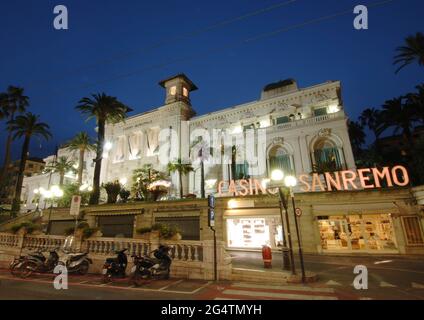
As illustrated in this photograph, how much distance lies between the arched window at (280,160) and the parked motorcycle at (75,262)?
75.1 feet

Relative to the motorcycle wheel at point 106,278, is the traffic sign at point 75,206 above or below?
above

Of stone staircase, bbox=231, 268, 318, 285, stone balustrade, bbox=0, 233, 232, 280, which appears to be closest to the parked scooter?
stone balustrade, bbox=0, 233, 232, 280

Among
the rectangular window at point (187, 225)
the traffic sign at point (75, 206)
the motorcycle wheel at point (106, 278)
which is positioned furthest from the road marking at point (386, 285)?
the rectangular window at point (187, 225)

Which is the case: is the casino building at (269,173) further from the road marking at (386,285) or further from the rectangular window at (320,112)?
the road marking at (386,285)

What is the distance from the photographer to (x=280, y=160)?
2944cm

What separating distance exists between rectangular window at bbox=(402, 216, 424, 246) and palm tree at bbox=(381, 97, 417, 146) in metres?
21.1

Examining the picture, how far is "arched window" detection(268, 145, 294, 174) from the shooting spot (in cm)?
2873

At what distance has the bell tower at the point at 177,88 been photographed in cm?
4242

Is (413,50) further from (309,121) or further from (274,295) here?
(274,295)

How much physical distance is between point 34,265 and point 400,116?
143ft

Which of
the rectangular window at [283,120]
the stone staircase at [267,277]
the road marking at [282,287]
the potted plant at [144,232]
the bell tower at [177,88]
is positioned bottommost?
the road marking at [282,287]

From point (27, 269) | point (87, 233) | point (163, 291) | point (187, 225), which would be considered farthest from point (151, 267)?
point (187, 225)

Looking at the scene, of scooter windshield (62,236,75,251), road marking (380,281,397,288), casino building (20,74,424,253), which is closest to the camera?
road marking (380,281,397,288)

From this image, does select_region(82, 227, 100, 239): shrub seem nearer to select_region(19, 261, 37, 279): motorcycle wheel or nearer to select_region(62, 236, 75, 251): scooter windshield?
select_region(62, 236, 75, 251): scooter windshield
